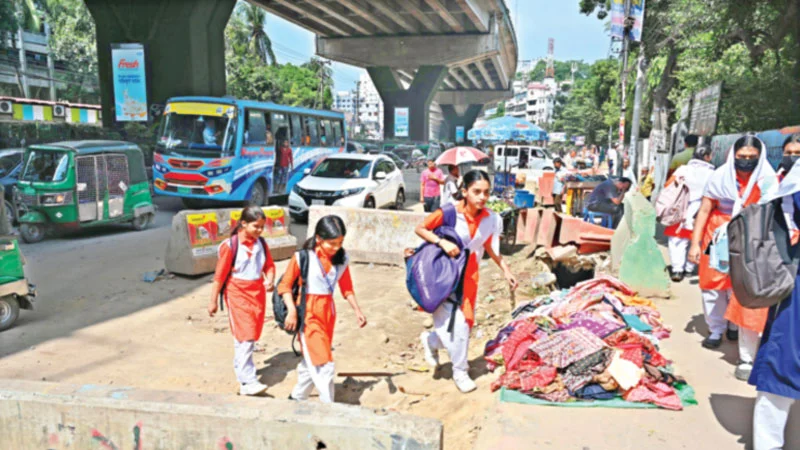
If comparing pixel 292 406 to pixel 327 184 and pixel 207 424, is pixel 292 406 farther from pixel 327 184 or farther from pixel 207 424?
pixel 327 184

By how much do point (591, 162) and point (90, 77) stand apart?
36.2 metres

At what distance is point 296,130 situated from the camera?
59.7 feet

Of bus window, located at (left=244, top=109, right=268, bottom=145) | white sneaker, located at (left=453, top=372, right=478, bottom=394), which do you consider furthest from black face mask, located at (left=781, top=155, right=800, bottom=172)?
bus window, located at (left=244, top=109, right=268, bottom=145)

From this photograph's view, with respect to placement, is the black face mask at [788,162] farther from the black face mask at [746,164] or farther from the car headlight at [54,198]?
the car headlight at [54,198]

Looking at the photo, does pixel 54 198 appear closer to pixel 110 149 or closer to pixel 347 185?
pixel 110 149

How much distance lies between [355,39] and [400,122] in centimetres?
990

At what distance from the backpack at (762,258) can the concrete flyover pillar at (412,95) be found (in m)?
47.7

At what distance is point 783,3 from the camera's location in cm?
1196

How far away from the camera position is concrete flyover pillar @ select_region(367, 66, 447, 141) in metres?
50.7

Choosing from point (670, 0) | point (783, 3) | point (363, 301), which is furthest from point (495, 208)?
point (670, 0)

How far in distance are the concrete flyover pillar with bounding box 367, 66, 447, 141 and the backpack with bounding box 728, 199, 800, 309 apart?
156 feet

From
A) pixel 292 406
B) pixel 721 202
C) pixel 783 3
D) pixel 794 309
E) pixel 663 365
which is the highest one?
pixel 783 3

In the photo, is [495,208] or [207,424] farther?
[495,208]

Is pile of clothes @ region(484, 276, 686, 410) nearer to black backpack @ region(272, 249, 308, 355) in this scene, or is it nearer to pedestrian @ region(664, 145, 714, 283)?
black backpack @ region(272, 249, 308, 355)
